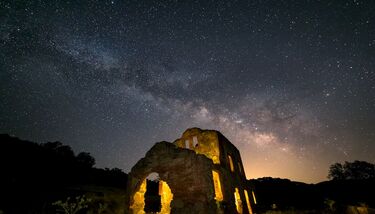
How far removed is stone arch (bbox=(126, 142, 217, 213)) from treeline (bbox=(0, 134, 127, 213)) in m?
12.0

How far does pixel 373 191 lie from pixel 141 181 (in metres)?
44.8

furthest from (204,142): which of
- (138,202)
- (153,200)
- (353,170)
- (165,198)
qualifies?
(353,170)

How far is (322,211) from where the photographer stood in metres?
14.1

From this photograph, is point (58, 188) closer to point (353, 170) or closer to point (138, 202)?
point (138, 202)

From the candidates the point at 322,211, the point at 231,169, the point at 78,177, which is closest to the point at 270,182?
the point at 231,169

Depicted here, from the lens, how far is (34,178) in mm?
22125

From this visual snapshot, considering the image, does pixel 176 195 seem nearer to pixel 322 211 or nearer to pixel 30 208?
pixel 322 211

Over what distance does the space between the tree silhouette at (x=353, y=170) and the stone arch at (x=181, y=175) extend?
7023 centimetres

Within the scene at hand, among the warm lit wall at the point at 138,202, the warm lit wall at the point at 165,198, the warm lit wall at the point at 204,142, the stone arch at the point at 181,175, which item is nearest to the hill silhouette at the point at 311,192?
the warm lit wall at the point at 204,142

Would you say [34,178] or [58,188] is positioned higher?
[34,178]

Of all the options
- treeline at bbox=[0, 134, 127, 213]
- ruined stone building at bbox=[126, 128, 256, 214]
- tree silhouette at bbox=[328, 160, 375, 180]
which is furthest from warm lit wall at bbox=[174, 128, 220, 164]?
tree silhouette at bbox=[328, 160, 375, 180]

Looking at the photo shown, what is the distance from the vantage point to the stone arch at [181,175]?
34.4 ft

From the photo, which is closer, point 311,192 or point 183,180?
point 183,180

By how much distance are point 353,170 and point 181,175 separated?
7483 cm
